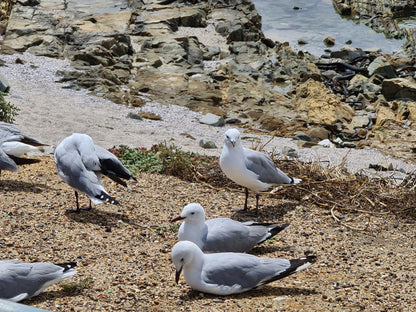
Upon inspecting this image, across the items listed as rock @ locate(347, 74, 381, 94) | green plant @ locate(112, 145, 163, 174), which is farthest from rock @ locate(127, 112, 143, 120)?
rock @ locate(347, 74, 381, 94)

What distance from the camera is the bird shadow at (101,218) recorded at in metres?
6.41

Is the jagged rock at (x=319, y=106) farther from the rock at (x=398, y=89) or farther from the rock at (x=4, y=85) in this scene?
the rock at (x=4, y=85)

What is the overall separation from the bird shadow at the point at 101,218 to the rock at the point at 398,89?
1147cm

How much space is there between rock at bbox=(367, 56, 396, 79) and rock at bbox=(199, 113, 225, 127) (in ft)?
21.8

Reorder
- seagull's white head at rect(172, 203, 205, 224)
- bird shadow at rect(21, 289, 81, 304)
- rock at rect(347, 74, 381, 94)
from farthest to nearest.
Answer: rock at rect(347, 74, 381, 94), seagull's white head at rect(172, 203, 205, 224), bird shadow at rect(21, 289, 81, 304)

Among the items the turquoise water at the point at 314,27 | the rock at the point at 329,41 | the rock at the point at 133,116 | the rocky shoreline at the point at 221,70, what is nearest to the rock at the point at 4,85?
the rocky shoreline at the point at 221,70

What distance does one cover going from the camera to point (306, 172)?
7.90 metres

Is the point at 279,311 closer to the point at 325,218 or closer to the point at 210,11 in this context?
the point at 325,218

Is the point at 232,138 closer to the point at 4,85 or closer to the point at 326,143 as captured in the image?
the point at 326,143

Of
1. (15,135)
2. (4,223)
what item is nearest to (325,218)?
(4,223)

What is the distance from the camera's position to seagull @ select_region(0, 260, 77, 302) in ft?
14.7

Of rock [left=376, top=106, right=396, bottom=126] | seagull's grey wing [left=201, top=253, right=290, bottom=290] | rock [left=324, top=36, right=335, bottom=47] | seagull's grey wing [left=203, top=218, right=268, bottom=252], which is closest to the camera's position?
seagull's grey wing [left=201, top=253, right=290, bottom=290]

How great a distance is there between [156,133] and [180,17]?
920cm

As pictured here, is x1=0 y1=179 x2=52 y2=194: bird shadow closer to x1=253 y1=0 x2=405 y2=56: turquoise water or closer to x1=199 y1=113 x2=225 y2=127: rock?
x1=199 y1=113 x2=225 y2=127: rock
